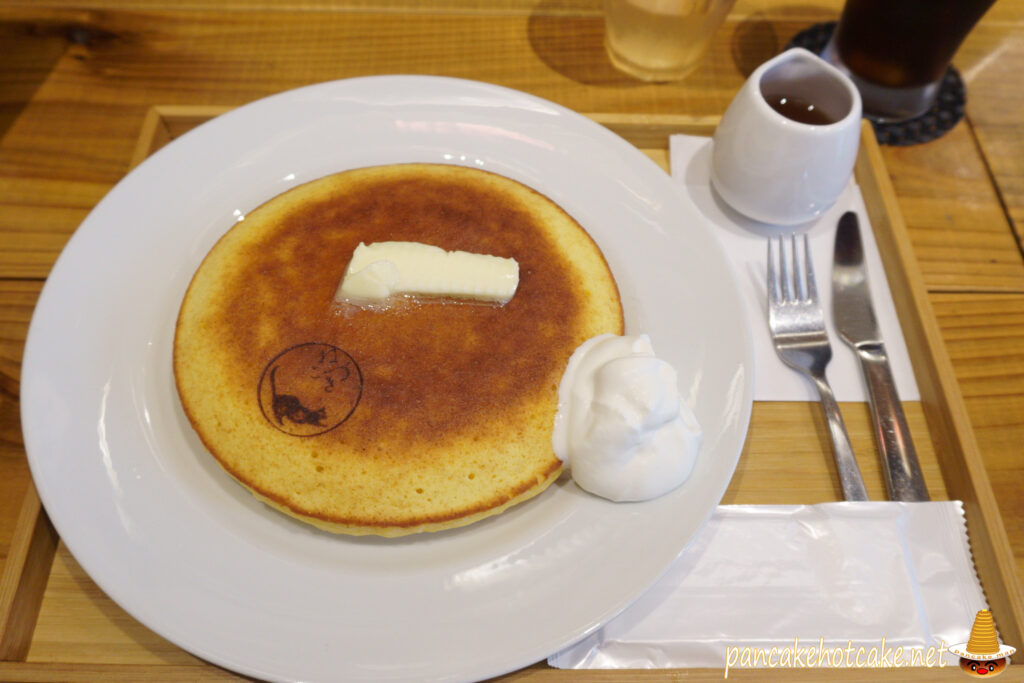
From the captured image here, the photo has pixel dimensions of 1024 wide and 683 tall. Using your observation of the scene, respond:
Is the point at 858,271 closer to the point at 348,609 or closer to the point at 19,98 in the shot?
the point at 348,609

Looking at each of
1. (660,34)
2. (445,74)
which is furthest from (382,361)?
(660,34)

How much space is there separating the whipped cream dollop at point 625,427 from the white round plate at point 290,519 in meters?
0.05

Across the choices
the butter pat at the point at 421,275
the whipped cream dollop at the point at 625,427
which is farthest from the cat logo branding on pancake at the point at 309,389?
the whipped cream dollop at the point at 625,427

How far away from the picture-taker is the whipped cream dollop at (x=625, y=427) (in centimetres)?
98

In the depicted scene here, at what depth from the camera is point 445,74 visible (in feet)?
5.97

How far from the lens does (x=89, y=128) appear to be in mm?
1680

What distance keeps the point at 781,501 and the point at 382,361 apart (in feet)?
2.53

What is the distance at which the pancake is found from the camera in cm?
101

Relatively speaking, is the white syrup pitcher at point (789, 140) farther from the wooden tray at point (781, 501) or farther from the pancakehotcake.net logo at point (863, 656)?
the pancakehotcake.net logo at point (863, 656)

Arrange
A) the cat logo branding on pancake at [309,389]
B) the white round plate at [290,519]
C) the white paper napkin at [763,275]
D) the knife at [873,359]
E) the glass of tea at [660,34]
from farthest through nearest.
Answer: the glass of tea at [660,34], the white paper napkin at [763,275], the knife at [873,359], the cat logo branding on pancake at [309,389], the white round plate at [290,519]

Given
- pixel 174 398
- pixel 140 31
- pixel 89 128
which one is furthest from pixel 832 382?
pixel 140 31

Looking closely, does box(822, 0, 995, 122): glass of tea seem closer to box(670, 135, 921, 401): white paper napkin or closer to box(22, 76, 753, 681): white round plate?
box(670, 135, 921, 401): white paper napkin

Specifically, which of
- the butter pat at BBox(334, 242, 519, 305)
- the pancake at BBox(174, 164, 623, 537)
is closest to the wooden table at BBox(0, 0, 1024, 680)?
the pancake at BBox(174, 164, 623, 537)

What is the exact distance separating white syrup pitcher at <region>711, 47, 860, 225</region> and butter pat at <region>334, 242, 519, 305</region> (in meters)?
0.61
